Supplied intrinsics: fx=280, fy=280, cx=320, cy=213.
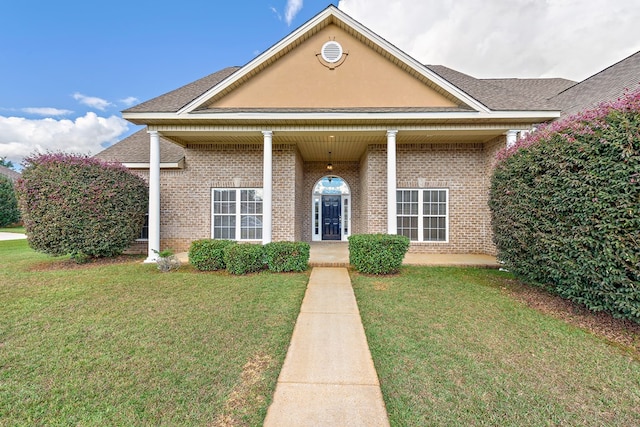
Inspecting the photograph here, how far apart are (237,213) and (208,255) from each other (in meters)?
3.41

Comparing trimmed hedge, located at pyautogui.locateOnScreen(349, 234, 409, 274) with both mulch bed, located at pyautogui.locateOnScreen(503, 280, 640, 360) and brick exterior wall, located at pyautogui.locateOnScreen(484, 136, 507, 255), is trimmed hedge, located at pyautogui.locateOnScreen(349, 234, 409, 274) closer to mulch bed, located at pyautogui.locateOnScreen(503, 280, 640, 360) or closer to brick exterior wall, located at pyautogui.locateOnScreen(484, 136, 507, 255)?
mulch bed, located at pyautogui.locateOnScreen(503, 280, 640, 360)

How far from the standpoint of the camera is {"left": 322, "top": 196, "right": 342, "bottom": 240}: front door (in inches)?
495

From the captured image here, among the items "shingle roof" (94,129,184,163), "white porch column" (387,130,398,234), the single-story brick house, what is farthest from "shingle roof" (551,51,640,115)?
"shingle roof" (94,129,184,163)

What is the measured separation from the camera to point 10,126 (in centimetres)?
4603

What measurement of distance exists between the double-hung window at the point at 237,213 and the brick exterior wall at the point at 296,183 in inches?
9.4

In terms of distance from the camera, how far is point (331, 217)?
12.8 m

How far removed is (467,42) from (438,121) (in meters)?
11.8

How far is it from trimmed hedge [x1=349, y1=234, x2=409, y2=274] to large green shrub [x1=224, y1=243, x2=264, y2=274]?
2.41m

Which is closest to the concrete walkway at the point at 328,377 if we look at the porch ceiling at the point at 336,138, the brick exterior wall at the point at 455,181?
the porch ceiling at the point at 336,138

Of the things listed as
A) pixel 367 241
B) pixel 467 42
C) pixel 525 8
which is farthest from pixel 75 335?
pixel 467 42

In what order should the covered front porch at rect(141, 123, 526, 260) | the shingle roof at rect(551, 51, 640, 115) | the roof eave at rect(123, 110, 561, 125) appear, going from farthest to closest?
the covered front porch at rect(141, 123, 526, 260) → the shingle roof at rect(551, 51, 640, 115) → the roof eave at rect(123, 110, 561, 125)

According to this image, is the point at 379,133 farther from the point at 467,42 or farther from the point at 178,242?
the point at 467,42

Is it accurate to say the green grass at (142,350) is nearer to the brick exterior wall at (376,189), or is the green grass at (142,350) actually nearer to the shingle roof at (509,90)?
the brick exterior wall at (376,189)

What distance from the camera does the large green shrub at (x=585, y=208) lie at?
11.4 feet
